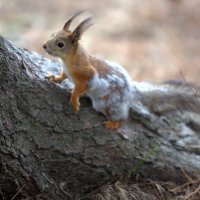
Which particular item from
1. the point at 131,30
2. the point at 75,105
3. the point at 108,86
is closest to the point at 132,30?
the point at 131,30

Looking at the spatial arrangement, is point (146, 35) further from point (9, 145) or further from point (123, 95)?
point (9, 145)

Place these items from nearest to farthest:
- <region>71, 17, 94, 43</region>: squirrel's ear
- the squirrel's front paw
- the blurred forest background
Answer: <region>71, 17, 94, 43</region>: squirrel's ear < the squirrel's front paw < the blurred forest background

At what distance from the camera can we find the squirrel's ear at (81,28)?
6.37ft

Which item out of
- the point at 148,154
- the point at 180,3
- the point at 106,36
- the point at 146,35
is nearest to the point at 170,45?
the point at 146,35

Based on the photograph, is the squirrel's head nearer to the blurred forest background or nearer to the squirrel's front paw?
the squirrel's front paw

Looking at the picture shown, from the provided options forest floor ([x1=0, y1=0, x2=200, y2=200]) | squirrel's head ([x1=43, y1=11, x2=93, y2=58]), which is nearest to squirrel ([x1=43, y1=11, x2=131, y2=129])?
squirrel's head ([x1=43, y1=11, x2=93, y2=58])

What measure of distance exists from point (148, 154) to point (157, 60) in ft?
8.14

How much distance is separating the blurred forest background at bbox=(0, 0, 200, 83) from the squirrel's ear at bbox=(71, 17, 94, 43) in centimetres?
221

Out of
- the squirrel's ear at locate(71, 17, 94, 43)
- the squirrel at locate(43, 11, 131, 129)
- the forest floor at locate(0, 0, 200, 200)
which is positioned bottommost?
the squirrel at locate(43, 11, 131, 129)

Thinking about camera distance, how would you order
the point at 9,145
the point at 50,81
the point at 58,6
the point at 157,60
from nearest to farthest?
1. the point at 9,145
2. the point at 50,81
3. the point at 157,60
4. the point at 58,6

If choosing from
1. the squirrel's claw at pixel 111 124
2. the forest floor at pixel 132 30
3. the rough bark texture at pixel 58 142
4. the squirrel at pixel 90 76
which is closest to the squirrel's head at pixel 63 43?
the squirrel at pixel 90 76

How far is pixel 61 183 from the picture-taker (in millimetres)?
2123

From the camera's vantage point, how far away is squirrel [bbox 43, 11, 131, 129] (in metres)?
2.01

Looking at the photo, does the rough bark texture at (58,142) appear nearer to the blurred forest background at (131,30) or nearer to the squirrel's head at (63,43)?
the squirrel's head at (63,43)
